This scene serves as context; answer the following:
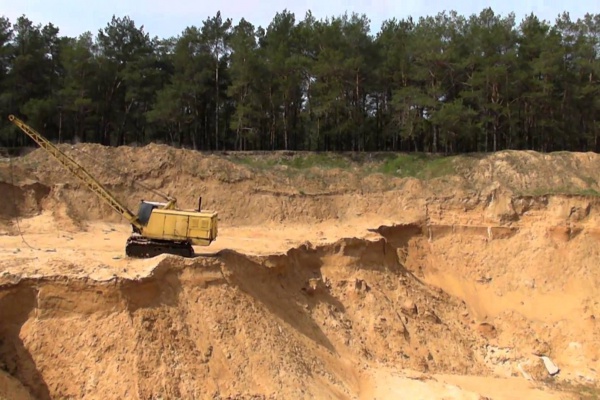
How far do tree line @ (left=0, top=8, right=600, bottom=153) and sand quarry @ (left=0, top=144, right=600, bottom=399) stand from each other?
18.4 ft

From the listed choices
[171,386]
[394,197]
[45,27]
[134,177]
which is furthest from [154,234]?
[45,27]

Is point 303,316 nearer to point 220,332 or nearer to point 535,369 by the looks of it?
point 220,332

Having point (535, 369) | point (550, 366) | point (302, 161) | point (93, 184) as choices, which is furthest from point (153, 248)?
point (302, 161)

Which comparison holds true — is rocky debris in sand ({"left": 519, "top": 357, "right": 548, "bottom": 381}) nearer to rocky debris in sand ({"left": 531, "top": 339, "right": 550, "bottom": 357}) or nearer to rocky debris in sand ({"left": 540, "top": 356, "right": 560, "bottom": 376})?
rocky debris in sand ({"left": 540, "top": 356, "right": 560, "bottom": 376})

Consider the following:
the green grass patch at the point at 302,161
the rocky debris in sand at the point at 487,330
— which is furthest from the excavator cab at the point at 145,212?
the green grass patch at the point at 302,161

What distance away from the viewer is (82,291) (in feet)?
53.3

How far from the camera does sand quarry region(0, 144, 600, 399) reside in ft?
52.6

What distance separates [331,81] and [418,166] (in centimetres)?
859

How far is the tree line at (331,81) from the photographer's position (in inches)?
1567

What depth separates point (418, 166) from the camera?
3731 centimetres

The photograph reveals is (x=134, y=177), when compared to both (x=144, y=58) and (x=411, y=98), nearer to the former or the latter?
(x=144, y=58)

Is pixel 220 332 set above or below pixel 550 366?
above

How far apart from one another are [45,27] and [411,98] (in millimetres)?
28847

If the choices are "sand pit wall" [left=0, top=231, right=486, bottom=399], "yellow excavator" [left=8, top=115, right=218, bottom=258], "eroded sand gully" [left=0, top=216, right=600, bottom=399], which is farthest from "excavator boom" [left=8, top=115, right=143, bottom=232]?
"sand pit wall" [left=0, top=231, right=486, bottom=399]
